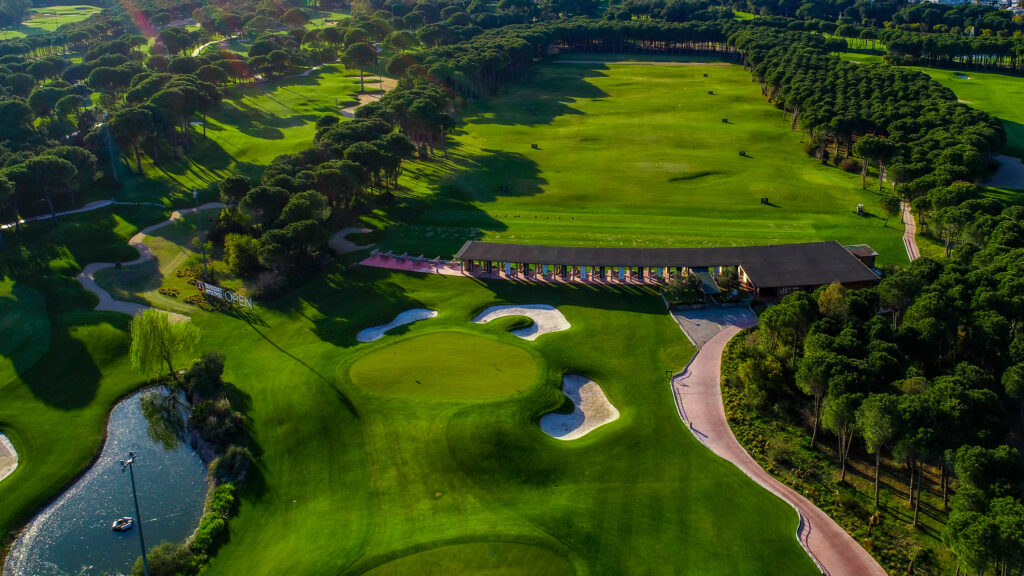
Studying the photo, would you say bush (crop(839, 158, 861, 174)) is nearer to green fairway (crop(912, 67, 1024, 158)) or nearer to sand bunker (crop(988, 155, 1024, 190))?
sand bunker (crop(988, 155, 1024, 190))

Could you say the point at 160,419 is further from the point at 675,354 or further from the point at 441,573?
the point at 675,354

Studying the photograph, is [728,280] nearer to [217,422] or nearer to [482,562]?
[482,562]

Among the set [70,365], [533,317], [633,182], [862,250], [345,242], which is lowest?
[70,365]

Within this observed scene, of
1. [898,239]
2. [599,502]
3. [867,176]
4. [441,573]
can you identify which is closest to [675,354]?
[599,502]

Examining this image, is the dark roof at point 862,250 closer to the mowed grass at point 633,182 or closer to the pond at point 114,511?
the mowed grass at point 633,182

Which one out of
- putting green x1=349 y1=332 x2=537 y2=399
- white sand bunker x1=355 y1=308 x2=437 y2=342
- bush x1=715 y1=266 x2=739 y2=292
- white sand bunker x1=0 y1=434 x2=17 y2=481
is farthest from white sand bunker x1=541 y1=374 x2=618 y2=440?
white sand bunker x1=0 y1=434 x2=17 y2=481

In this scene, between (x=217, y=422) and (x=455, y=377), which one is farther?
(x=455, y=377)

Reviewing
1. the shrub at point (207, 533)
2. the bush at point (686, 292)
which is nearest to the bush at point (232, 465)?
the shrub at point (207, 533)

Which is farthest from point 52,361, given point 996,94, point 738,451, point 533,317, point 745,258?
point 996,94
